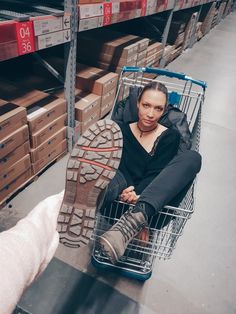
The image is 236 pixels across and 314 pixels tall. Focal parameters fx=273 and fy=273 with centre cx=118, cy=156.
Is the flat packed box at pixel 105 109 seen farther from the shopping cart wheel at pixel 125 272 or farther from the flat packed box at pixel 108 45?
the shopping cart wheel at pixel 125 272

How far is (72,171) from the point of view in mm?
1098

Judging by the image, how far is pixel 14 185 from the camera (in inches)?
82.2

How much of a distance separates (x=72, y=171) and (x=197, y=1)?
Result: 5.84 m

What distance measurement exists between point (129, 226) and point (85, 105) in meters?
1.81

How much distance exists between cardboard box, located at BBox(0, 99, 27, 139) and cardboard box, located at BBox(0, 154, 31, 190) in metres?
0.28

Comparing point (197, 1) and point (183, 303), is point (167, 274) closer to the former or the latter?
point (183, 303)

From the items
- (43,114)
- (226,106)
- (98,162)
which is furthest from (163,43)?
(98,162)

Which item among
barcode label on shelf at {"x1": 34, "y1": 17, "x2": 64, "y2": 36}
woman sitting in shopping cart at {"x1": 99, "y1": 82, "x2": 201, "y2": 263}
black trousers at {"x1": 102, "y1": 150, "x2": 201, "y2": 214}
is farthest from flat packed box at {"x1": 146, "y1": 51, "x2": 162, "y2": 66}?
black trousers at {"x1": 102, "y1": 150, "x2": 201, "y2": 214}

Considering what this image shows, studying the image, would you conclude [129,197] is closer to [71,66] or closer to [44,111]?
[44,111]

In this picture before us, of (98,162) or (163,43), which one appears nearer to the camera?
(98,162)

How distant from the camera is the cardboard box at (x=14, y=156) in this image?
1895 millimetres

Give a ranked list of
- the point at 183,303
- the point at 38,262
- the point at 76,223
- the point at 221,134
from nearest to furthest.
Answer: the point at 38,262
the point at 76,223
the point at 183,303
the point at 221,134

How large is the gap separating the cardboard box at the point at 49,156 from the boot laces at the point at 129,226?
4.41 ft

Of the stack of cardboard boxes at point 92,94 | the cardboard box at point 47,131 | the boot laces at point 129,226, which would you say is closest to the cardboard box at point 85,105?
the stack of cardboard boxes at point 92,94
